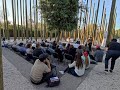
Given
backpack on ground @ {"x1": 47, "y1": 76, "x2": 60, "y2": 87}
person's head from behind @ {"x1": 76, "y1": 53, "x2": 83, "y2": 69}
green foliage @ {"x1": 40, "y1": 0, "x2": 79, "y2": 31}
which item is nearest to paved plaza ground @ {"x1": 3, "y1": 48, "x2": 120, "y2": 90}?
backpack on ground @ {"x1": 47, "y1": 76, "x2": 60, "y2": 87}

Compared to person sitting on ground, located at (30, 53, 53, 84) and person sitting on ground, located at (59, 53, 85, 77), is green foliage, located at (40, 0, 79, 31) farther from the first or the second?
person sitting on ground, located at (30, 53, 53, 84)

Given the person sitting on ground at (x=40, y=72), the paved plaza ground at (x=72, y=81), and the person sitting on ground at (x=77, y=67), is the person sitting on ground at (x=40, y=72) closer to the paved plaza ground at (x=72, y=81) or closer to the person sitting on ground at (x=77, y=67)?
the paved plaza ground at (x=72, y=81)

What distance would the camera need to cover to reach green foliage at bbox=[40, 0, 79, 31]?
16.7 m

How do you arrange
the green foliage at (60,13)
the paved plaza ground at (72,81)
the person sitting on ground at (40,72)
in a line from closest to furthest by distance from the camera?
the paved plaza ground at (72,81), the person sitting on ground at (40,72), the green foliage at (60,13)

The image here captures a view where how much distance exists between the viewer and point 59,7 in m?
16.7

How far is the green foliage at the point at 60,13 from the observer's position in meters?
16.7

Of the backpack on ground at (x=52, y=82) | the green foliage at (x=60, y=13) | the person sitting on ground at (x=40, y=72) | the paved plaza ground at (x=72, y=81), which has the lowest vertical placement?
the paved plaza ground at (x=72, y=81)

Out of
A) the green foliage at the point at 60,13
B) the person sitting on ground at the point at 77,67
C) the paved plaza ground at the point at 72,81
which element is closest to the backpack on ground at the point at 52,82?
the paved plaza ground at the point at 72,81

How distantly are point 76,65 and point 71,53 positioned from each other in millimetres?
3250

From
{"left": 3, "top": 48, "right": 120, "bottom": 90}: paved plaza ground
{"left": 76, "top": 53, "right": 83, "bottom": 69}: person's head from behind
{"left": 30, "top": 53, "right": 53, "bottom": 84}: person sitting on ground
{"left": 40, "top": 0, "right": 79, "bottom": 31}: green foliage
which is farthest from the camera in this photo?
{"left": 40, "top": 0, "right": 79, "bottom": 31}: green foliage

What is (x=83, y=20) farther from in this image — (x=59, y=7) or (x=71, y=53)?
(x=71, y=53)

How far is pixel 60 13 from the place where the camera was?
16.6m

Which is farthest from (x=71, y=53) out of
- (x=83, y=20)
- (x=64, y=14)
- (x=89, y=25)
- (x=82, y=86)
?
(x=89, y=25)

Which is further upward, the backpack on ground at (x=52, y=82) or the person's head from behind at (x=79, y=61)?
the person's head from behind at (x=79, y=61)
